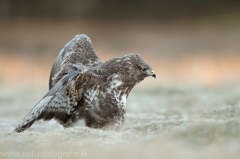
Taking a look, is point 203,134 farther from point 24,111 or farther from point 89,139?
point 24,111

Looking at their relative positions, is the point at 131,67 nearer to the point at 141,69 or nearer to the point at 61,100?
the point at 141,69

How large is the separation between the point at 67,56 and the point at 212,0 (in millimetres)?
13170

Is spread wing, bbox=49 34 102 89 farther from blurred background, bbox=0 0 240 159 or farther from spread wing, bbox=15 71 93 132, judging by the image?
blurred background, bbox=0 0 240 159

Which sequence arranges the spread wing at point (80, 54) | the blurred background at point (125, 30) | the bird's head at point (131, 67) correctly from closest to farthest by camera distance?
the bird's head at point (131, 67), the spread wing at point (80, 54), the blurred background at point (125, 30)

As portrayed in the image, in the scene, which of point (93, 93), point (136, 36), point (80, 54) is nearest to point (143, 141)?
point (93, 93)

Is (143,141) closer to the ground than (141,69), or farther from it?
closer to the ground

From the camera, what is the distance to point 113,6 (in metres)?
20.6

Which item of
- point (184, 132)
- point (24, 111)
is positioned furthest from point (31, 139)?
point (24, 111)

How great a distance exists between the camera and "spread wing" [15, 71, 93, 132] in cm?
675

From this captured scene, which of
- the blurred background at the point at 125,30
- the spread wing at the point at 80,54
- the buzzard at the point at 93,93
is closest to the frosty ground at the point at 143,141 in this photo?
the buzzard at the point at 93,93

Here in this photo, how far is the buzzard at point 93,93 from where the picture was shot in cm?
688

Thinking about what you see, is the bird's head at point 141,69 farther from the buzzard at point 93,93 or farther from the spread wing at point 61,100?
the spread wing at point 61,100

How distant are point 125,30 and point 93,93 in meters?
14.0

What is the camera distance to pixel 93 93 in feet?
23.2
